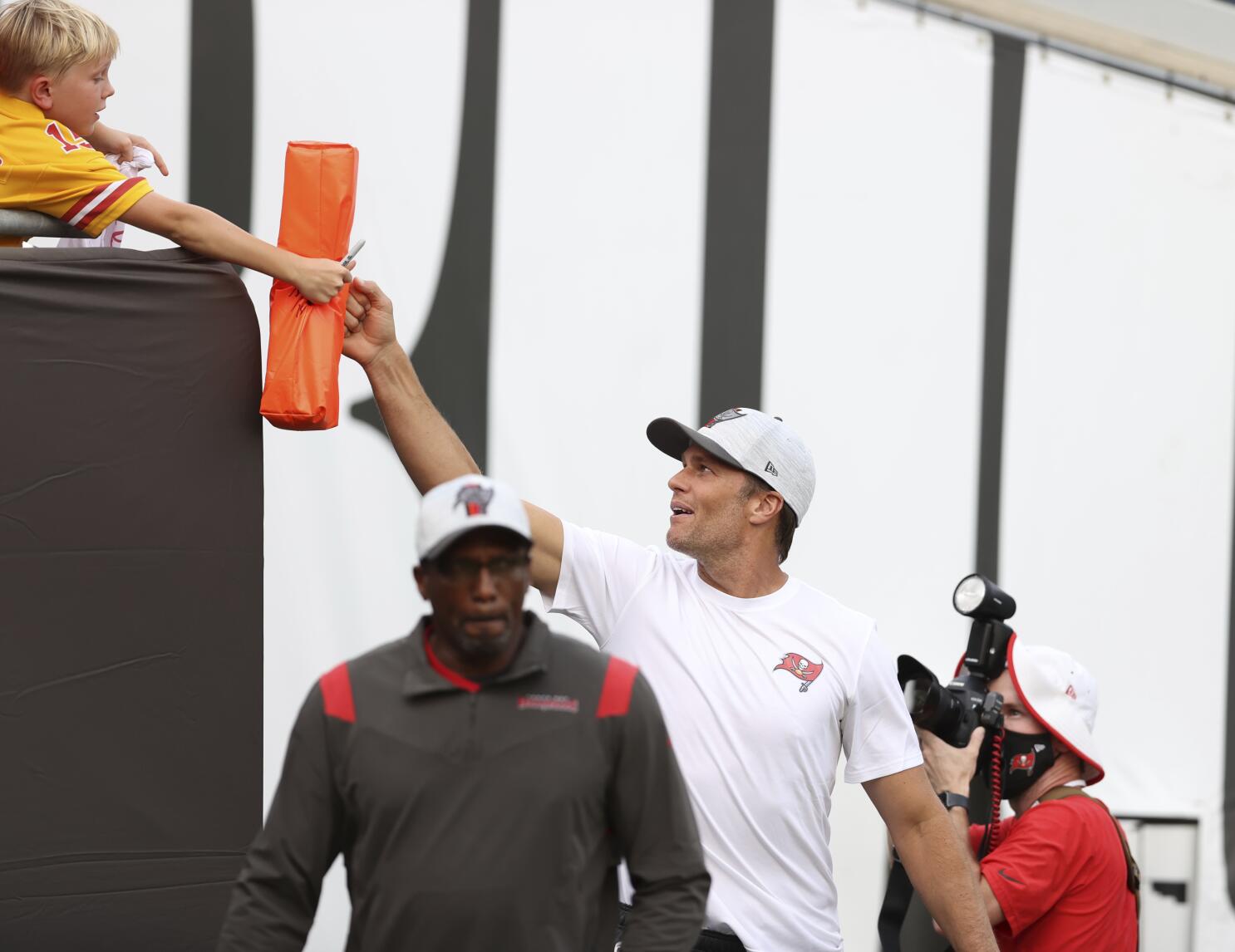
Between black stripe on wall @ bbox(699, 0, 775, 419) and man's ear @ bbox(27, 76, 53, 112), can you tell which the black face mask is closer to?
black stripe on wall @ bbox(699, 0, 775, 419)

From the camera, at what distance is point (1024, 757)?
120 inches

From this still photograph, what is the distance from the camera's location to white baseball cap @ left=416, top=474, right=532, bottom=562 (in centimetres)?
176

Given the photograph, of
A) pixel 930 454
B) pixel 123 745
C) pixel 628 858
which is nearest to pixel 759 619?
pixel 628 858

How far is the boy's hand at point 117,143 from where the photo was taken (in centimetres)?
255

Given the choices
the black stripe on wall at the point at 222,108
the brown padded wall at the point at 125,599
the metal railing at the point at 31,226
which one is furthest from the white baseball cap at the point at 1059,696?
the metal railing at the point at 31,226

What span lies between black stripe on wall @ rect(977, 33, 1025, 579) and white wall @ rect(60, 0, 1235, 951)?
0.03 m

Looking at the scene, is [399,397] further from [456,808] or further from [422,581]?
[456,808]

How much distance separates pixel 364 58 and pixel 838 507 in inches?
60.1

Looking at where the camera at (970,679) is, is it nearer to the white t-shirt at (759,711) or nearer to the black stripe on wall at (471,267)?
the white t-shirt at (759,711)

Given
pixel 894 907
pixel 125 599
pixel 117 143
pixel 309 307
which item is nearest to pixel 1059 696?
pixel 894 907

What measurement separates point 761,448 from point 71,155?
48.9 inches

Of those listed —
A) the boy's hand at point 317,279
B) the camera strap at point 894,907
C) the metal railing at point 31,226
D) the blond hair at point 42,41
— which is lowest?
the camera strap at point 894,907

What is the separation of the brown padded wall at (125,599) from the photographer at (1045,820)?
1.37 meters

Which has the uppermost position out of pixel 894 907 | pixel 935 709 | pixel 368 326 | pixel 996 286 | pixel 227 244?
pixel 996 286
